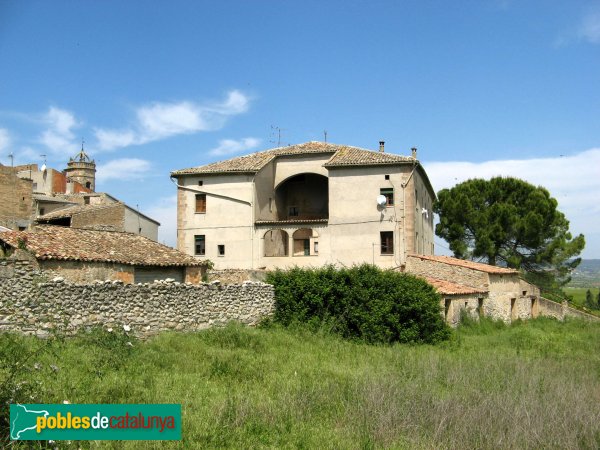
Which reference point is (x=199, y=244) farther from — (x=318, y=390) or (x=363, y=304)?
(x=318, y=390)

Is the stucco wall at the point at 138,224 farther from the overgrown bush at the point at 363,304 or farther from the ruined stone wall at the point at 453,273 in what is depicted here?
the overgrown bush at the point at 363,304

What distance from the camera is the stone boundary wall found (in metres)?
12.8

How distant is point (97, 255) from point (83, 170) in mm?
59401

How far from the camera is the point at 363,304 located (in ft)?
59.5

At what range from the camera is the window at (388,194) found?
2947cm

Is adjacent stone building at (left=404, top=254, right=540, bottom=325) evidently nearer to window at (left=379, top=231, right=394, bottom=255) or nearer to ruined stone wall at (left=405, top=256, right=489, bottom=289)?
ruined stone wall at (left=405, top=256, right=489, bottom=289)

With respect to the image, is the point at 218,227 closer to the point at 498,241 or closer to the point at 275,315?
the point at 275,315

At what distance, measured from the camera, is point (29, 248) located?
16984mm

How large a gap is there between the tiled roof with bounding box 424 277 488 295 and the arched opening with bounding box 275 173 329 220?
11.0 metres

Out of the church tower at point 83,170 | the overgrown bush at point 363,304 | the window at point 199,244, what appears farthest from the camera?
the church tower at point 83,170

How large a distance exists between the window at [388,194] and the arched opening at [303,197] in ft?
17.7

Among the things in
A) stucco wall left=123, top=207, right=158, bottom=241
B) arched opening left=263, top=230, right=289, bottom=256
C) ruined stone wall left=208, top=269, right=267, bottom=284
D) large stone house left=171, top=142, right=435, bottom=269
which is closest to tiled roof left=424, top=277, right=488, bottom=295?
large stone house left=171, top=142, right=435, bottom=269

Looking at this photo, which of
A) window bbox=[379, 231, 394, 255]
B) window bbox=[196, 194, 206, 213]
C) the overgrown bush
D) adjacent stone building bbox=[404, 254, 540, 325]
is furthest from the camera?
window bbox=[196, 194, 206, 213]

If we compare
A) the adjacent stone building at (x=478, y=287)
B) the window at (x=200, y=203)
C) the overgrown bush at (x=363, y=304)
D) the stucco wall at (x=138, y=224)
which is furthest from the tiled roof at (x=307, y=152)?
the overgrown bush at (x=363, y=304)
